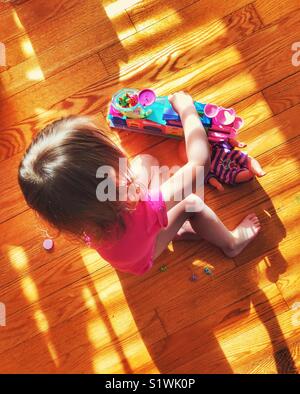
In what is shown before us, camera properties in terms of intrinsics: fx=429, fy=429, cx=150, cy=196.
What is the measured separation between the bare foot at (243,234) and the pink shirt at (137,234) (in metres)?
0.30

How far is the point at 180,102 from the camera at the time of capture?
1.16 metres

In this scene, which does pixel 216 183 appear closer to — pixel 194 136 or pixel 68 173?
pixel 194 136

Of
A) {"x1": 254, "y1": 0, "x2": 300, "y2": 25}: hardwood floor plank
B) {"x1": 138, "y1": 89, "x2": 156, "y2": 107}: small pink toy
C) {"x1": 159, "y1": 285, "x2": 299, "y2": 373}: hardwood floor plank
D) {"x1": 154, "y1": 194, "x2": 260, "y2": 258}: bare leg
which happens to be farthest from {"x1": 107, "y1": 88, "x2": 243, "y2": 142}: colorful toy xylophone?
{"x1": 159, "y1": 285, "x2": 299, "y2": 373}: hardwood floor plank

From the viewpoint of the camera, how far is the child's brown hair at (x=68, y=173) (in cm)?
74

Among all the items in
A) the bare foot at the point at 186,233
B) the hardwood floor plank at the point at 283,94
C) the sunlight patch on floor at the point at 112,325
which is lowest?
the sunlight patch on floor at the point at 112,325

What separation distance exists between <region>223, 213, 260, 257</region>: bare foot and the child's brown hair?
1.63 ft

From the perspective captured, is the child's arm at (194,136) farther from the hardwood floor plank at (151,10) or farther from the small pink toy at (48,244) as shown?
the small pink toy at (48,244)

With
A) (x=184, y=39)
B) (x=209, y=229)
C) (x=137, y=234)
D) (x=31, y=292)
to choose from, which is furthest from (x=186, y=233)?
(x=184, y=39)

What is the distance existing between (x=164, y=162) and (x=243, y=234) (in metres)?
0.31

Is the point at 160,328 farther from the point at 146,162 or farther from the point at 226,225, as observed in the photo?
the point at 146,162

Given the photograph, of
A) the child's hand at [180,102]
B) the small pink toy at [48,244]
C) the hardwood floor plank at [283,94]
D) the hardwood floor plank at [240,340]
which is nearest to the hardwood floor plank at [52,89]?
the child's hand at [180,102]

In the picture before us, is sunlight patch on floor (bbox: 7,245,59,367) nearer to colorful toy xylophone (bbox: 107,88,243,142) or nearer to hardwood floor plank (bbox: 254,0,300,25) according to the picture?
colorful toy xylophone (bbox: 107,88,243,142)

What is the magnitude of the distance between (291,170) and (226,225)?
24 centimetres
